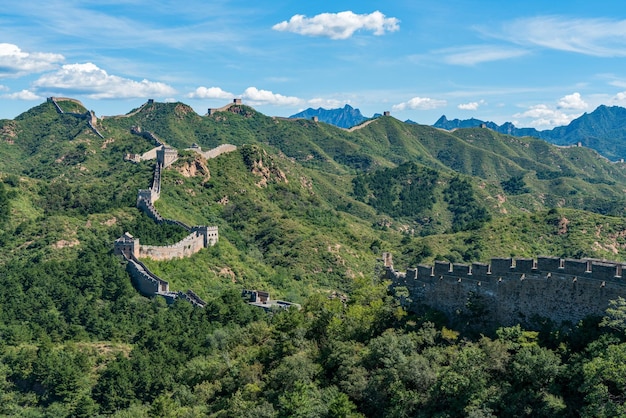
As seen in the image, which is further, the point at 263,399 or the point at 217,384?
the point at 217,384

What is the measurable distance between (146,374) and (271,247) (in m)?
43.1

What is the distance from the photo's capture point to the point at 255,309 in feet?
202

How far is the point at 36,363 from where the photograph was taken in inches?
1972

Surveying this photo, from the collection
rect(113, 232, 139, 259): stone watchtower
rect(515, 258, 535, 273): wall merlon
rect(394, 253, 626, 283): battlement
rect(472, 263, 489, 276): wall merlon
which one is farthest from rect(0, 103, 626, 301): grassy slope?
rect(515, 258, 535, 273): wall merlon

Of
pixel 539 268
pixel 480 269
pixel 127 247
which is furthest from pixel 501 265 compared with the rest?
pixel 127 247

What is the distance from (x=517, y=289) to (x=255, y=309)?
36899 millimetres

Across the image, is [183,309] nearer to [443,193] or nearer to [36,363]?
[36,363]

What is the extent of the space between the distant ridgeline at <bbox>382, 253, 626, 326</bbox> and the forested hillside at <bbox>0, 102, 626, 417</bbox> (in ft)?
2.05

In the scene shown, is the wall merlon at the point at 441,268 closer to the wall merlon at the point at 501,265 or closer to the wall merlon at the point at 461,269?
the wall merlon at the point at 461,269

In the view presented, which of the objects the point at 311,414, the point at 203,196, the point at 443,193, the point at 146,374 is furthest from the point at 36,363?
the point at 443,193

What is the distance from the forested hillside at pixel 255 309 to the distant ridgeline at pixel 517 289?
2.05ft

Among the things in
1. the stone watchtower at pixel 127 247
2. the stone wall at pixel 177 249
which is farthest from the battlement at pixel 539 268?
the stone wall at pixel 177 249

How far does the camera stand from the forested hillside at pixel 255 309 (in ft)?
82.4

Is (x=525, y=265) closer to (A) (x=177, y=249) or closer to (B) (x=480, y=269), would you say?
(B) (x=480, y=269)
